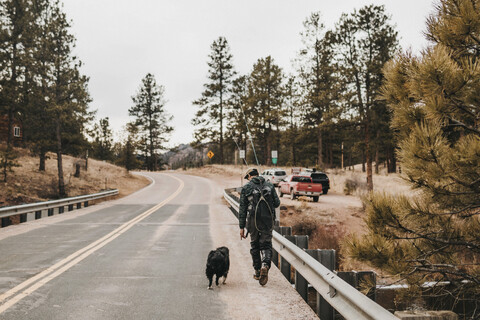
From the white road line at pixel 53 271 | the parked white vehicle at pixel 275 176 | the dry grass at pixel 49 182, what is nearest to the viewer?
the white road line at pixel 53 271

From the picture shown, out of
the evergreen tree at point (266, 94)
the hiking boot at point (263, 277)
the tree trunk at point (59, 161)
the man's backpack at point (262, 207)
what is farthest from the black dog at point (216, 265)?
the evergreen tree at point (266, 94)

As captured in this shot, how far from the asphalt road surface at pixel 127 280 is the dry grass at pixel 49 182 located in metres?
16.7

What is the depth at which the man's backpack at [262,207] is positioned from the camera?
6566 millimetres

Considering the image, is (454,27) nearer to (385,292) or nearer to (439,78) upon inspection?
(439,78)

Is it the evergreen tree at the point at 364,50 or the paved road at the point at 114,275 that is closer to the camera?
the paved road at the point at 114,275

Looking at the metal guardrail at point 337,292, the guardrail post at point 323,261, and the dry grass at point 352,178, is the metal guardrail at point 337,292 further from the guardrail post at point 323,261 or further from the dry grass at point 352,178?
the dry grass at point 352,178

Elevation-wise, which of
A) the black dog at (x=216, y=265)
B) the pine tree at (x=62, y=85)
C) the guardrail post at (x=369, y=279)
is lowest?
the black dog at (x=216, y=265)

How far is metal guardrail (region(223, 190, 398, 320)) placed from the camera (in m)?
3.35

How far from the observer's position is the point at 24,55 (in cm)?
3142

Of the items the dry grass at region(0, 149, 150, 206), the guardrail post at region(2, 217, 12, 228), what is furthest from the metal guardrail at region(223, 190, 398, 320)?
the dry grass at region(0, 149, 150, 206)

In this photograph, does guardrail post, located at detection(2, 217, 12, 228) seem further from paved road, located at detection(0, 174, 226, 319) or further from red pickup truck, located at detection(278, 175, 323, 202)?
red pickup truck, located at detection(278, 175, 323, 202)

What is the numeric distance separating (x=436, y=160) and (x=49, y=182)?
33.9 meters

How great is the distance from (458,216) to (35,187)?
3176 cm

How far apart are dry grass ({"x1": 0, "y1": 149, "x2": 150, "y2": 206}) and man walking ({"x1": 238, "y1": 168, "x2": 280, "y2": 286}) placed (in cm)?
2276
